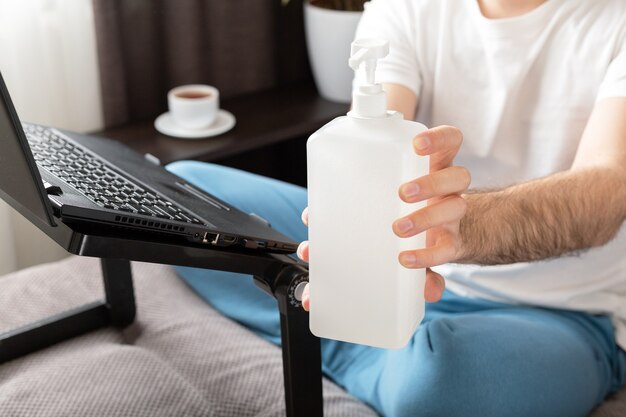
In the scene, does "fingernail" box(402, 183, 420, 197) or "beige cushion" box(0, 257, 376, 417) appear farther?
"beige cushion" box(0, 257, 376, 417)

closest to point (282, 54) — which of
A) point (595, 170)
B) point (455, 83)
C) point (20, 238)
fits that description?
point (20, 238)

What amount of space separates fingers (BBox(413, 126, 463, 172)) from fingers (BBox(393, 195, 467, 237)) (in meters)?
0.05

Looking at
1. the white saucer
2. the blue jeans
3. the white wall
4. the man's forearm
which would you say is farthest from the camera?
the white saucer

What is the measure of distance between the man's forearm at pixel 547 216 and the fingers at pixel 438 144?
0.33 feet

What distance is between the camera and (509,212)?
39.2 inches

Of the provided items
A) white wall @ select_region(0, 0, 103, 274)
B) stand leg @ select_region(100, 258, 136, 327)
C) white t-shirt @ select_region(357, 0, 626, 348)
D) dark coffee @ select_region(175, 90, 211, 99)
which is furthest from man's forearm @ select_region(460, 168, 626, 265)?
white wall @ select_region(0, 0, 103, 274)

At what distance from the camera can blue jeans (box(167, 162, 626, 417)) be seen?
1.12 meters

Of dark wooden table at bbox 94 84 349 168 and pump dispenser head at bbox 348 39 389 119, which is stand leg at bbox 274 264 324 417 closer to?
pump dispenser head at bbox 348 39 389 119

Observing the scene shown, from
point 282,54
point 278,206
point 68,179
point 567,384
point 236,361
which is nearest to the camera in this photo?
point 68,179

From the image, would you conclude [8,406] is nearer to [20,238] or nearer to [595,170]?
[595,170]

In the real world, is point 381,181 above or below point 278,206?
above

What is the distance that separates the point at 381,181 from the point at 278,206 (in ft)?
2.57

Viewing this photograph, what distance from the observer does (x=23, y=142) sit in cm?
76

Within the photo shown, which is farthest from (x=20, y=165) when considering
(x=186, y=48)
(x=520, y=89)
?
(x=186, y=48)
